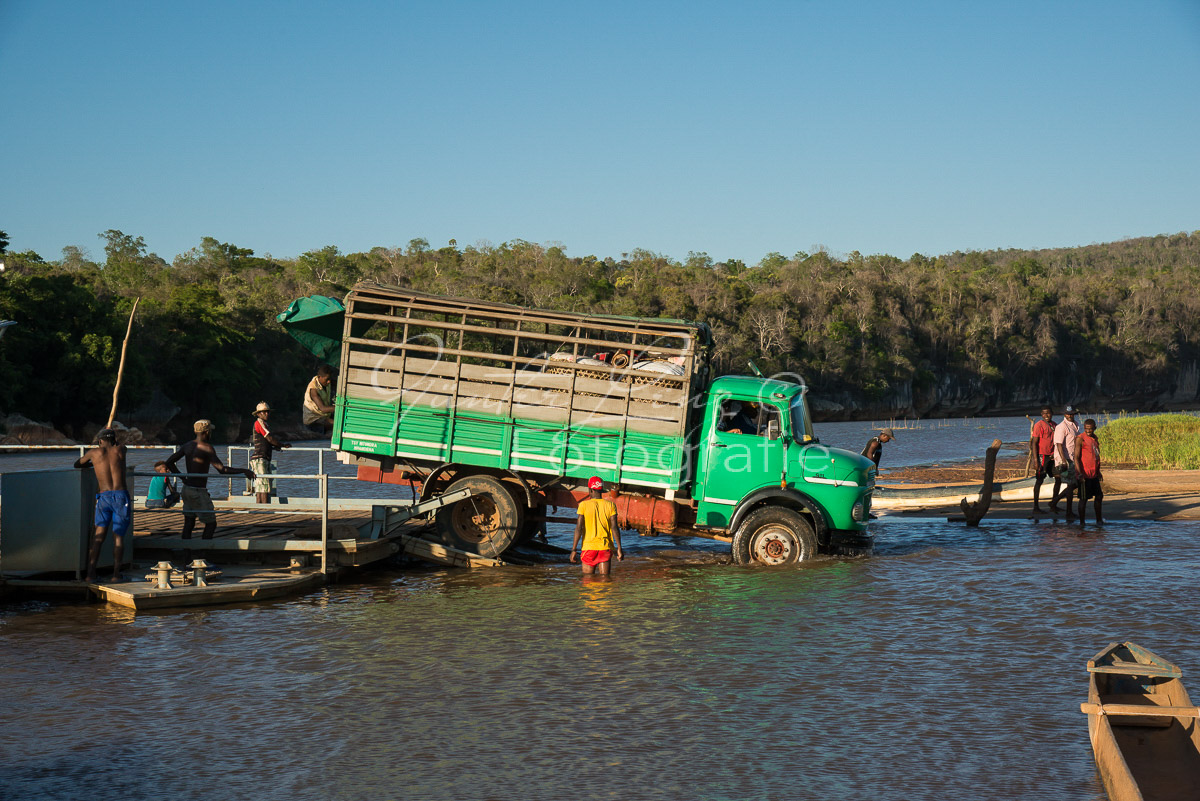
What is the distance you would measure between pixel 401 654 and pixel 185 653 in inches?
86.8

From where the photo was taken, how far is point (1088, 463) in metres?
19.4

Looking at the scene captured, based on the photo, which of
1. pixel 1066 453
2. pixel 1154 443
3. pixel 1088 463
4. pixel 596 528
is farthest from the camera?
pixel 1154 443

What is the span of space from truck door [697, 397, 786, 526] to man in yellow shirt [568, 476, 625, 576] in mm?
1476

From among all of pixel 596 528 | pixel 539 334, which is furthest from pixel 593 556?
pixel 539 334

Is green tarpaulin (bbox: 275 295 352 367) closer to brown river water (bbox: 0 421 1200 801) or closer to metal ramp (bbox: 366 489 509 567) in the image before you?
metal ramp (bbox: 366 489 509 567)

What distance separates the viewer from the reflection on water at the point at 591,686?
289 inches

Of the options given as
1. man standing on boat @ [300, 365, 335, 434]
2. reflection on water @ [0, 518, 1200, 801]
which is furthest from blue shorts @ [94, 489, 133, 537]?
man standing on boat @ [300, 365, 335, 434]

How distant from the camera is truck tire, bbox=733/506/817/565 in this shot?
1480cm

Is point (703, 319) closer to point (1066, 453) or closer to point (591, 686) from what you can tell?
point (1066, 453)

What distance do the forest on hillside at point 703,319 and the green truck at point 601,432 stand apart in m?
46.6

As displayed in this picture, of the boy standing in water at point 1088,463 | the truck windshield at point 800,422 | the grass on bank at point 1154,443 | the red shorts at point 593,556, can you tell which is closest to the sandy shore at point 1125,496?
the boy standing in water at point 1088,463

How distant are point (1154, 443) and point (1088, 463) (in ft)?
74.0

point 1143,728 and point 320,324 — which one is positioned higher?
point 320,324

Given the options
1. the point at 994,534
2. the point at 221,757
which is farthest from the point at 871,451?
the point at 221,757
